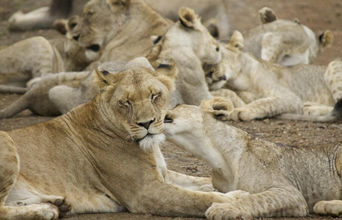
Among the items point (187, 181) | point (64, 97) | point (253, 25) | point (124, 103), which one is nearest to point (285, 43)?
point (64, 97)

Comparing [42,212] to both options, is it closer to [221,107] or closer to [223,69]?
[221,107]

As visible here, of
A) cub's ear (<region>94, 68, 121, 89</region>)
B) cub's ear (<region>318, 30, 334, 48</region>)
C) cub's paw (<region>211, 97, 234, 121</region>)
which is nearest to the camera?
cub's ear (<region>94, 68, 121, 89</region>)

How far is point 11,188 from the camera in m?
5.05

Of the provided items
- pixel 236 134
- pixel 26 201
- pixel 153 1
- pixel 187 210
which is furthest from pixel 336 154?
pixel 153 1

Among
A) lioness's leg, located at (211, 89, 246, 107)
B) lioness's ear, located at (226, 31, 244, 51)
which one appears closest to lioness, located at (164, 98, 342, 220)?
lioness's leg, located at (211, 89, 246, 107)

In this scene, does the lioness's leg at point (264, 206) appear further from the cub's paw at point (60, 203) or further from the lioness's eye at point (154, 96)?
the cub's paw at point (60, 203)

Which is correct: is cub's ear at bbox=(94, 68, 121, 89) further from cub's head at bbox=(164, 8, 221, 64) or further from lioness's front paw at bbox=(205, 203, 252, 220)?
cub's head at bbox=(164, 8, 221, 64)

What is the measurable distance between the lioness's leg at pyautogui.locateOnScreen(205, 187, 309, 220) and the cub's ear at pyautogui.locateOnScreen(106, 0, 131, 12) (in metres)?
5.15

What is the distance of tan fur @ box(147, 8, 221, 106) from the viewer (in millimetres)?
8531

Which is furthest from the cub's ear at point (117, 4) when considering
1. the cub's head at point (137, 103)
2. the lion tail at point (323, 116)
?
the cub's head at point (137, 103)

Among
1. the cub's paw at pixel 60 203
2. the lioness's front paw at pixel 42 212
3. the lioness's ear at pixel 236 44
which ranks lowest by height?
the lioness's ear at pixel 236 44

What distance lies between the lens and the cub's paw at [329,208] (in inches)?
207

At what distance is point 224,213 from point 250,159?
73 cm

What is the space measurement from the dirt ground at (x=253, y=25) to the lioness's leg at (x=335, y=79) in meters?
0.58
